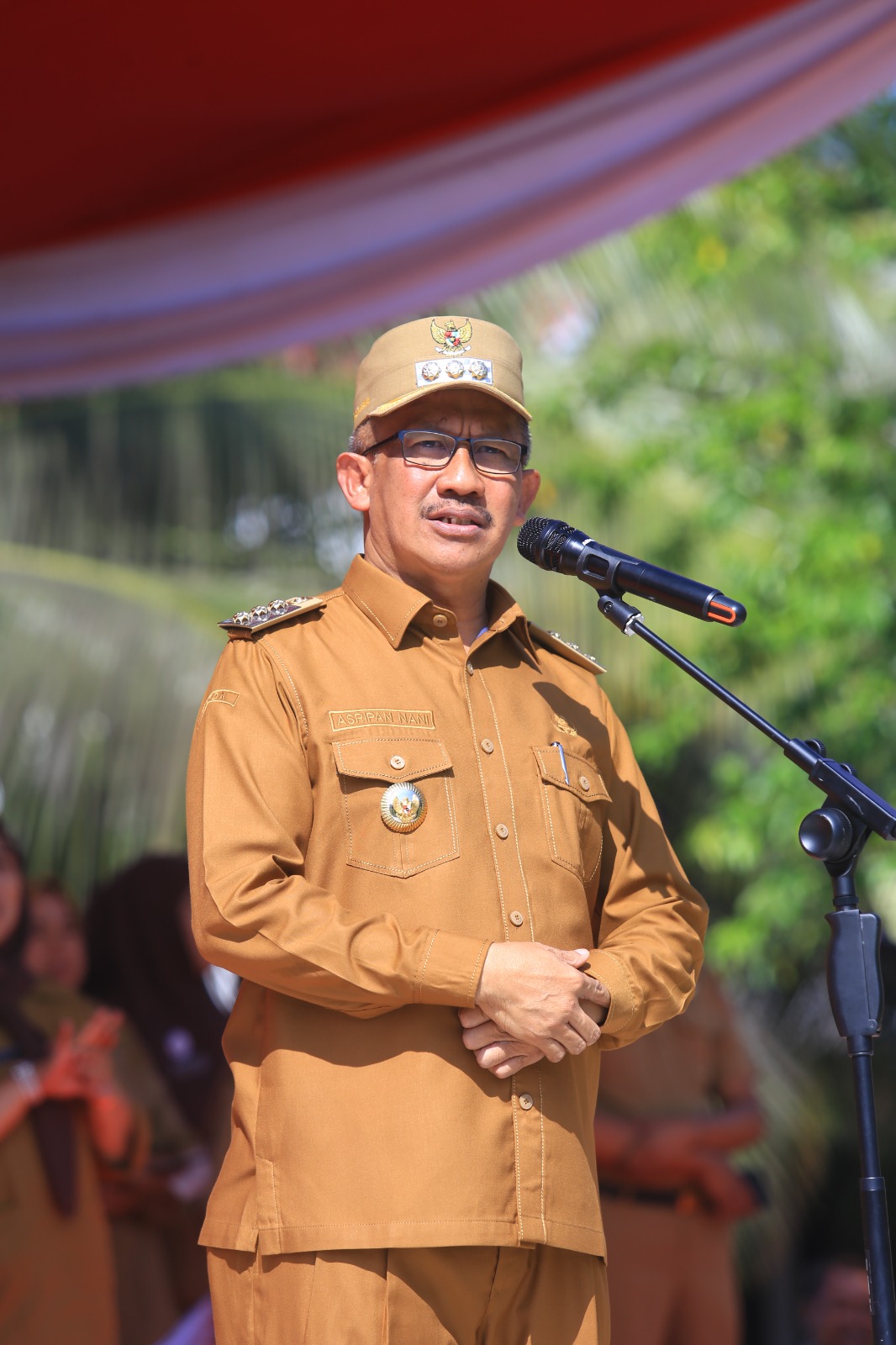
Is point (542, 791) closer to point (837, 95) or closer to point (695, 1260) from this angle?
point (837, 95)

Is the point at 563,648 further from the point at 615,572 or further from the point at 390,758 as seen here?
the point at 390,758

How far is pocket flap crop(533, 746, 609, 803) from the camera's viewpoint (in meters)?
2.35

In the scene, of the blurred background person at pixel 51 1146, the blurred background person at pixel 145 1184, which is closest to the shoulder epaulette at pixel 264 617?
the blurred background person at pixel 51 1146

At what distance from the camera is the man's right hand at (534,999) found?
204 centimetres

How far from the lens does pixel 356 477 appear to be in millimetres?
2498

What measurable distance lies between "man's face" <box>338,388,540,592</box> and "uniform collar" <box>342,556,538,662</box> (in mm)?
46

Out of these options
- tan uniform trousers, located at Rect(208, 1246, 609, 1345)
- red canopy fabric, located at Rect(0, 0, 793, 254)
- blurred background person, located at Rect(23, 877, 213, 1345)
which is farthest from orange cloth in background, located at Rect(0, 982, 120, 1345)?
red canopy fabric, located at Rect(0, 0, 793, 254)

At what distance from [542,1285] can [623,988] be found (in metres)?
0.41

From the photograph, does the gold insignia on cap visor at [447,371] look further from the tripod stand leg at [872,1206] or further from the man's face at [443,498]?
the tripod stand leg at [872,1206]

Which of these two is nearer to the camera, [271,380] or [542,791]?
[542,791]

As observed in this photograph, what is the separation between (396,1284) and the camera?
6.59ft

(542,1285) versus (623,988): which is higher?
(623,988)

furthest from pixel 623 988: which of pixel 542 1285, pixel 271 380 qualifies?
pixel 271 380

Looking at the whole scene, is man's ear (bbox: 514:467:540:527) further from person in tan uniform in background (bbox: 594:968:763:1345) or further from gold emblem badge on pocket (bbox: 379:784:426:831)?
person in tan uniform in background (bbox: 594:968:763:1345)
